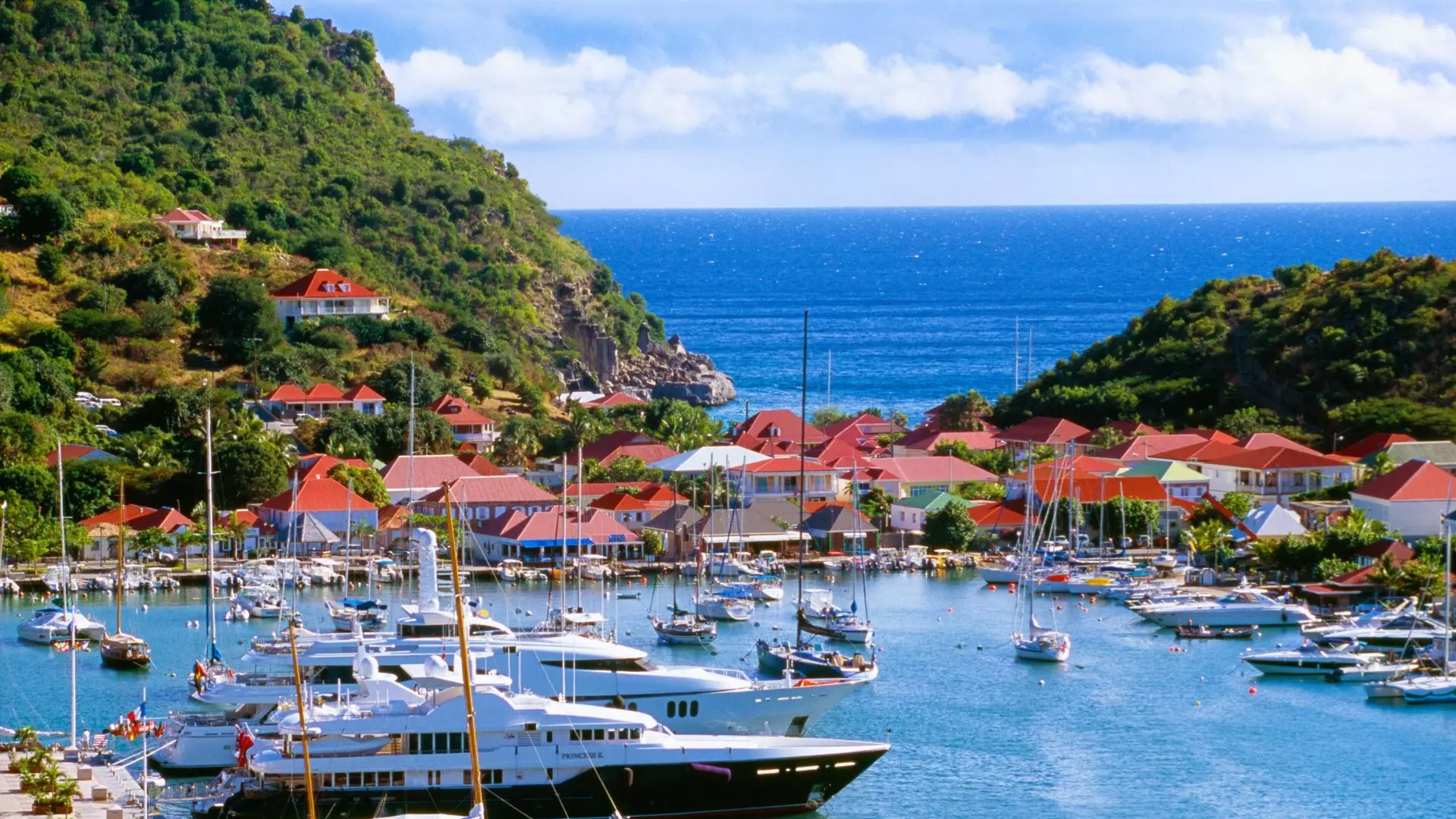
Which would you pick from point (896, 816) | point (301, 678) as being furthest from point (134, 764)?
point (896, 816)

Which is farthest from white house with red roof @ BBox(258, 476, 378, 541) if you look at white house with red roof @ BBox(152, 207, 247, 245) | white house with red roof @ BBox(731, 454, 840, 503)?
white house with red roof @ BBox(152, 207, 247, 245)

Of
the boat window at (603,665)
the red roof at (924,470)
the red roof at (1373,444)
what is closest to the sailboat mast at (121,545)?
the boat window at (603,665)

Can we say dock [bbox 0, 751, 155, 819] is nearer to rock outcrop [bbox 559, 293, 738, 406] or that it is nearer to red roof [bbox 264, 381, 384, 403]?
red roof [bbox 264, 381, 384, 403]

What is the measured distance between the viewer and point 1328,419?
9144cm

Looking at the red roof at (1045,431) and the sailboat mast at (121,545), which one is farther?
the red roof at (1045,431)

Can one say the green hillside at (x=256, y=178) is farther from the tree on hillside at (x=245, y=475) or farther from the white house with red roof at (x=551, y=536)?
the white house with red roof at (x=551, y=536)

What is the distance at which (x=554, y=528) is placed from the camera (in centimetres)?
7144

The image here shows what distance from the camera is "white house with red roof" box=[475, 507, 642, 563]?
70938mm

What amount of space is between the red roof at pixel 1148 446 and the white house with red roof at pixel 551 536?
22.4 meters

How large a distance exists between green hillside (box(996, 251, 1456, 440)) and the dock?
63.4 metres

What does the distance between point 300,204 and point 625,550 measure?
56.8 metres

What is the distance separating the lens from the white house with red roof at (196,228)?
355 feet

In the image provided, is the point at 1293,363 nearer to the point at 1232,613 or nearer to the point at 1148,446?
the point at 1148,446

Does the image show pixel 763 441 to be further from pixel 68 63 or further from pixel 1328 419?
pixel 68 63
